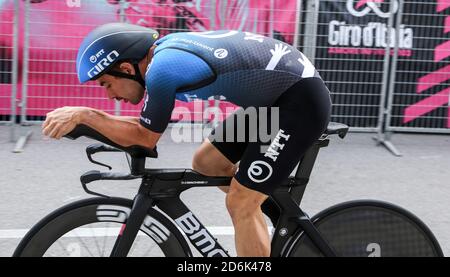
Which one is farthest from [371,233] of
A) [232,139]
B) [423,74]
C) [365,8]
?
A: [423,74]

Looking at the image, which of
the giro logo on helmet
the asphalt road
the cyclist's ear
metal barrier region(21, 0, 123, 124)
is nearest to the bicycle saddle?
the cyclist's ear

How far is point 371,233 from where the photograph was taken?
150 inches

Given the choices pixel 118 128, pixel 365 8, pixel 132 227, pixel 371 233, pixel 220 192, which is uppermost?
pixel 365 8

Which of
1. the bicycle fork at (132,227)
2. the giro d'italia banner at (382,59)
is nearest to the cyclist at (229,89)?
the bicycle fork at (132,227)

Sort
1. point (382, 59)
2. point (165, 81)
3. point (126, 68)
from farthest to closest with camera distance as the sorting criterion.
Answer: point (382, 59) < point (126, 68) < point (165, 81)

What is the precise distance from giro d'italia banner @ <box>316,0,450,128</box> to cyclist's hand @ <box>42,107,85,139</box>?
5.46m

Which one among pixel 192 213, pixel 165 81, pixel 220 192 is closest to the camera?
pixel 165 81

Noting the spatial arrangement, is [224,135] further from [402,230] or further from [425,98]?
[425,98]

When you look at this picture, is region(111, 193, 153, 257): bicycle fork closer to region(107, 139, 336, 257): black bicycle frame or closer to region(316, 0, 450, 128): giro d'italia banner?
region(107, 139, 336, 257): black bicycle frame

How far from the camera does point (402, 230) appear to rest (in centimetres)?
379

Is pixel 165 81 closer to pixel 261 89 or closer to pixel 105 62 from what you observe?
pixel 105 62

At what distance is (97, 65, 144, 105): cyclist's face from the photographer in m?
3.30

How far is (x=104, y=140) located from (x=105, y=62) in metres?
0.34
